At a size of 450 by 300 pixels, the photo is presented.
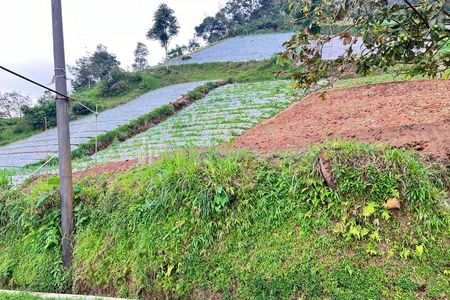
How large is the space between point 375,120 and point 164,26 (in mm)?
18609

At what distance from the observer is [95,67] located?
810 inches

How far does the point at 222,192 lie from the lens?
9.70ft

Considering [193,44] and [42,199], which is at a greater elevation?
[193,44]

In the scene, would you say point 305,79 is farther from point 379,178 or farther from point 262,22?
point 262,22

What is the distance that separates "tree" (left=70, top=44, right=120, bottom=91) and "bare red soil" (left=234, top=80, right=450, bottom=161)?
46.6ft

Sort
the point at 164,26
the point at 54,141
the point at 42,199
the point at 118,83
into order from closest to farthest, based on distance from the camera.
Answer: the point at 42,199, the point at 54,141, the point at 118,83, the point at 164,26

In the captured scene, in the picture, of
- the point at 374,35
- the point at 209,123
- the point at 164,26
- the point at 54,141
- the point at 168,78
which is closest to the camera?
the point at 374,35

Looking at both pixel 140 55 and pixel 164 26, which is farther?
pixel 140 55

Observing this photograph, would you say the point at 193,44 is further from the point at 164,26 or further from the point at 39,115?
the point at 39,115

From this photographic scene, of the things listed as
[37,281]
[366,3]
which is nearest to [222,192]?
[366,3]

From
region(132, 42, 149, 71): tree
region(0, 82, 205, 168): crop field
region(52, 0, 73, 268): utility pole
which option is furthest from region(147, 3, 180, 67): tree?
region(52, 0, 73, 268): utility pole

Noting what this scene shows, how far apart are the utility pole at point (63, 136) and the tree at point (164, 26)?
18232 millimetres

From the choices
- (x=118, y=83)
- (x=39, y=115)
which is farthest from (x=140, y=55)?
(x=39, y=115)

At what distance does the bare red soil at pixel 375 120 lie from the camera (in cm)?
324
